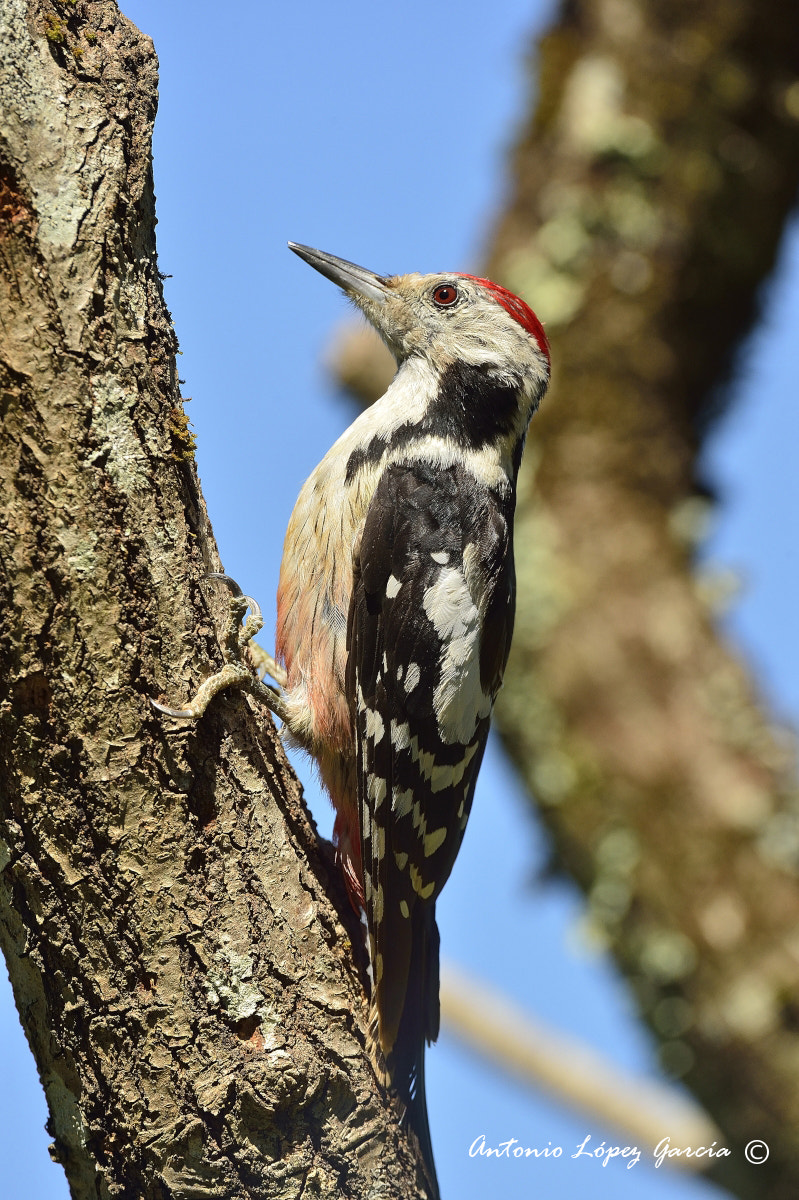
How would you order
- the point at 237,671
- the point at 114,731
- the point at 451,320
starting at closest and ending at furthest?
the point at 114,731 < the point at 237,671 < the point at 451,320

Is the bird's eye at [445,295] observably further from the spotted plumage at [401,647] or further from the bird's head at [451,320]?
the spotted plumage at [401,647]

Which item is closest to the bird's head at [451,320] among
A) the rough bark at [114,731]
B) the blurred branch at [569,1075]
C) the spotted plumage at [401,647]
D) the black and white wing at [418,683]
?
the spotted plumage at [401,647]

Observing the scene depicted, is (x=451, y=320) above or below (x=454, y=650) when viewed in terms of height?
above

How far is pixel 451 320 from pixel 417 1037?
2834mm

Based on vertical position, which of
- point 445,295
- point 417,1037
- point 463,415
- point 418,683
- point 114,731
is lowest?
point 417,1037

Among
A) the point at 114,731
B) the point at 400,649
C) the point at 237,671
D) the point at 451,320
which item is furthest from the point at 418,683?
the point at 451,320

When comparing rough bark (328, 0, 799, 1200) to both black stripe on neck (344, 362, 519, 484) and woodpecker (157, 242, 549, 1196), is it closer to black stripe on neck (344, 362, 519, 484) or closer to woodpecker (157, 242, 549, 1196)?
black stripe on neck (344, 362, 519, 484)

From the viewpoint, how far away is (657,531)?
22.7ft

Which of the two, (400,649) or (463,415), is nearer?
(400,649)

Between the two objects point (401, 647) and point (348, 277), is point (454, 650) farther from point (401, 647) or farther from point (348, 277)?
point (348, 277)

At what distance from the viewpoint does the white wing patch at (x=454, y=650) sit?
12.2 feet

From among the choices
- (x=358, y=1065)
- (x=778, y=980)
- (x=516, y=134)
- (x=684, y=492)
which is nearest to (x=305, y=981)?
(x=358, y=1065)

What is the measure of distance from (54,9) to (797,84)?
221 inches

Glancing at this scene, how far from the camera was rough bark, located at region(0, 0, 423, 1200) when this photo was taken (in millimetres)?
2318
